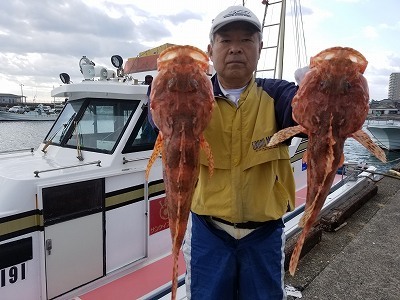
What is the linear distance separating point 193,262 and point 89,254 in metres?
1.69

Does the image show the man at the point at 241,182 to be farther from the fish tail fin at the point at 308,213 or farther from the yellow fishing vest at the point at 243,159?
the fish tail fin at the point at 308,213

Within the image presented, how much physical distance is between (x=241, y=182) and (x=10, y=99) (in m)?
102

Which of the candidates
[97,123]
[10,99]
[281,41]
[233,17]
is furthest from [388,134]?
[10,99]

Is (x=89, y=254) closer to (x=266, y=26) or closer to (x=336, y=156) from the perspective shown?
(x=336, y=156)

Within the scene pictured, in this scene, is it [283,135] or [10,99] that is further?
[10,99]

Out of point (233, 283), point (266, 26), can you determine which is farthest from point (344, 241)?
point (266, 26)

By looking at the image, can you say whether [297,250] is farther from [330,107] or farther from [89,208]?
[89,208]

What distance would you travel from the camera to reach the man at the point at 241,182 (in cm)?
201

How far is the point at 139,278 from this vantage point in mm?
3854

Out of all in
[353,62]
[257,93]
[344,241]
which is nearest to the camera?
[353,62]

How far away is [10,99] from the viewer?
295 feet

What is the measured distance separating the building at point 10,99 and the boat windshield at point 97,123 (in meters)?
95.6

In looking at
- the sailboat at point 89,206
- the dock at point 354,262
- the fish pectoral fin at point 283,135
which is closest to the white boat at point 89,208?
the sailboat at point 89,206

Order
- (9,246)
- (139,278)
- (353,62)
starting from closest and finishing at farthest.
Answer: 1. (353,62)
2. (9,246)
3. (139,278)
